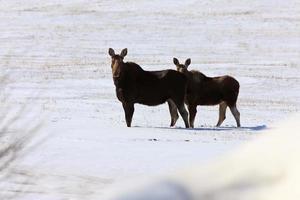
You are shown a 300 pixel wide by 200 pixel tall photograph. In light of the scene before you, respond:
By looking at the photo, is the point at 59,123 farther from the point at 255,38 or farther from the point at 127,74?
the point at 255,38

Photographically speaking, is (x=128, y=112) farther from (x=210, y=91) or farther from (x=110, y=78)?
(x=110, y=78)

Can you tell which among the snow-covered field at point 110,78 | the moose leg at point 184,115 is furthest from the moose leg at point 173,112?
the snow-covered field at point 110,78

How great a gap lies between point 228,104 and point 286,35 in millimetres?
26569

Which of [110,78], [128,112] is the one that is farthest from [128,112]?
[110,78]

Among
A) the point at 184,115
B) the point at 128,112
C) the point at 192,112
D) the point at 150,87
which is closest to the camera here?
the point at 128,112

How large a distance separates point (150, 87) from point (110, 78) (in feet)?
39.1

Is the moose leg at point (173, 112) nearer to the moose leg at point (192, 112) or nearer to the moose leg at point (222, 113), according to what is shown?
the moose leg at point (192, 112)

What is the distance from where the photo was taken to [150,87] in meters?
19.1

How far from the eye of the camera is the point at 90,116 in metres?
19.6

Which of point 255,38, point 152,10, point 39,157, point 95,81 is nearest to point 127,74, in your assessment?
point 39,157

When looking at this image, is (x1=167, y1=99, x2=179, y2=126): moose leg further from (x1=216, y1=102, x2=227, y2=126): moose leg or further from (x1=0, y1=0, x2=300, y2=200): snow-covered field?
(x1=216, y1=102, x2=227, y2=126): moose leg

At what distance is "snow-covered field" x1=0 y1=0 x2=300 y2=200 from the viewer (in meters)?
11.1

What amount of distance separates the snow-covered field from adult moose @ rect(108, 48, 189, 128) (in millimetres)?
523

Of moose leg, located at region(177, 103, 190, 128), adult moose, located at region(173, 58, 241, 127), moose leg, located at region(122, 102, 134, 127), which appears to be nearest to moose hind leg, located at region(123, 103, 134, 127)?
moose leg, located at region(122, 102, 134, 127)
